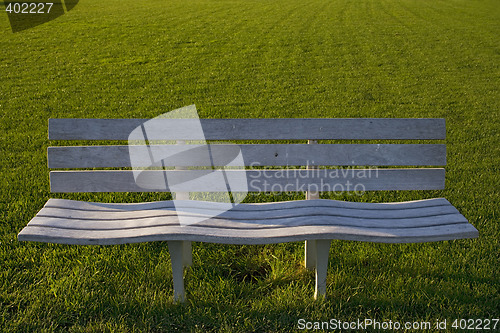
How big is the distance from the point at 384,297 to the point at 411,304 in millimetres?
154

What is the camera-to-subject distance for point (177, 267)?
2994 millimetres

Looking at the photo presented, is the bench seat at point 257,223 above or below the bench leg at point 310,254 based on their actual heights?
above

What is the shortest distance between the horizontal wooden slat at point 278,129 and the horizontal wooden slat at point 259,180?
8.8 inches

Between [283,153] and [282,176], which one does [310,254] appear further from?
[283,153]

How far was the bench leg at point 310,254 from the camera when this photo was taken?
338cm

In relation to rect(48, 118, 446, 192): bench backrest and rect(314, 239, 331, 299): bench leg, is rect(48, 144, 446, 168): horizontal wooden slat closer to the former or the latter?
rect(48, 118, 446, 192): bench backrest

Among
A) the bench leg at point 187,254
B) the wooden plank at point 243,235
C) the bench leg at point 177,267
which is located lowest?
the bench leg at point 187,254

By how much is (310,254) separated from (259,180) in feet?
1.91

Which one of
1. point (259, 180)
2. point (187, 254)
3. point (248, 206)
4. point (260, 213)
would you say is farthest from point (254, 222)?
point (187, 254)

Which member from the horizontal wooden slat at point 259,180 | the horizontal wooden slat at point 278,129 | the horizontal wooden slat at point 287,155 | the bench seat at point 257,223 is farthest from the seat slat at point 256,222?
the horizontal wooden slat at point 278,129

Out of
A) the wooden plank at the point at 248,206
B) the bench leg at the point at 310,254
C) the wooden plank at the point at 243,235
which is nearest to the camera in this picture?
the wooden plank at the point at 243,235

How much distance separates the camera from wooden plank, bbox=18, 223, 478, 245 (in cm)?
278

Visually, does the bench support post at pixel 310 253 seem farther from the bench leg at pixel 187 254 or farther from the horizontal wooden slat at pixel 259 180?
the bench leg at pixel 187 254

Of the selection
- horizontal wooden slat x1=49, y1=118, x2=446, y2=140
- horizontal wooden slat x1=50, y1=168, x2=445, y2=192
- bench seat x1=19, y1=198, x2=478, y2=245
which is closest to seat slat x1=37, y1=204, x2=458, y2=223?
bench seat x1=19, y1=198, x2=478, y2=245
